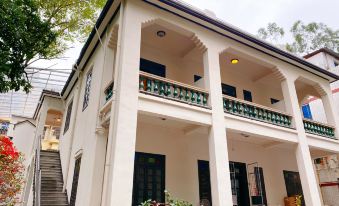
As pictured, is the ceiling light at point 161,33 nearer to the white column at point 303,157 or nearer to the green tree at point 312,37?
the white column at point 303,157

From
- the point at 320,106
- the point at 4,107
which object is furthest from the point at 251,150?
the point at 4,107

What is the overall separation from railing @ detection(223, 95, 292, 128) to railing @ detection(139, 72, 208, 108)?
3.40ft

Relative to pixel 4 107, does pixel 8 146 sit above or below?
below

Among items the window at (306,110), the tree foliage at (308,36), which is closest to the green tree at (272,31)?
the tree foliage at (308,36)

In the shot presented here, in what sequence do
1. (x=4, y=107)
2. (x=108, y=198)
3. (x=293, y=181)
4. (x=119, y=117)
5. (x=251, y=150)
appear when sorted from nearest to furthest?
(x=108, y=198)
(x=119, y=117)
(x=251, y=150)
(x=293, y=181)
(x=4, y=107)

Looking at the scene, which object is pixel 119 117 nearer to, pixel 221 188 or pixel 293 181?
pixel 221 188

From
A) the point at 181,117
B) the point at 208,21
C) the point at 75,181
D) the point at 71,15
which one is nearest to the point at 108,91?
the point at 181,117

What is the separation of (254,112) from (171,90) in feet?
11.3

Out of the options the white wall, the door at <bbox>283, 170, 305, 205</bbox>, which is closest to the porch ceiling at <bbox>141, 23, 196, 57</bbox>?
the white wall

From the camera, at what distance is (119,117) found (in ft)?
21.0

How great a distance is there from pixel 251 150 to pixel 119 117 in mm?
7358

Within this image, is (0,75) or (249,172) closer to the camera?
(0,75)

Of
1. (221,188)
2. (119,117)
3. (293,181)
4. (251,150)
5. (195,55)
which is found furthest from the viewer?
(293,181)

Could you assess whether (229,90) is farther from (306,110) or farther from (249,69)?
(306,110)
